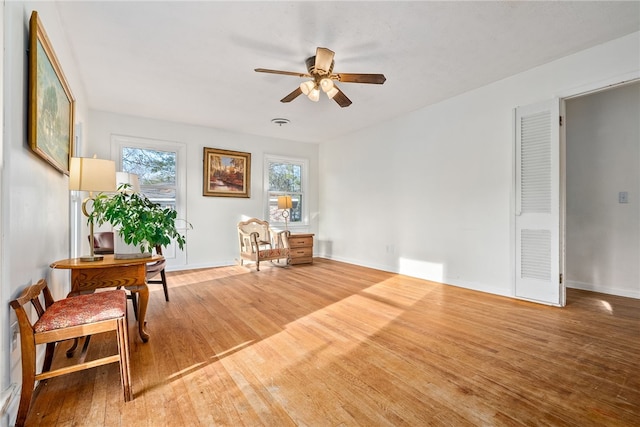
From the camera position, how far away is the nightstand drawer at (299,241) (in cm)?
565

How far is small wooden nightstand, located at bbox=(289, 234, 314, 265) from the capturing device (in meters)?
5.65

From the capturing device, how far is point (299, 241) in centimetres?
573

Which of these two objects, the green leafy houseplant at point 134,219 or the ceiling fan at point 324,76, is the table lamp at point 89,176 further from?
the ceiling fan at point 324,76

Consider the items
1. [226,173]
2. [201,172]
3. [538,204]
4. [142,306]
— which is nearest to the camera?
[142,306]

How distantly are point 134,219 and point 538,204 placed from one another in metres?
3.93

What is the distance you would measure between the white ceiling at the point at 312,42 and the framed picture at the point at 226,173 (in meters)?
1.42

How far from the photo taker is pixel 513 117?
11.3ft

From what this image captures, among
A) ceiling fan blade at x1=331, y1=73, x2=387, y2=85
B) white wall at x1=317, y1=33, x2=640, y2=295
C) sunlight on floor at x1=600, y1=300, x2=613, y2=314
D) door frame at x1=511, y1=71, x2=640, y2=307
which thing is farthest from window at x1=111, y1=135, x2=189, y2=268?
sunlight on floor at x1=600, y1=300, x2=613, y2=314

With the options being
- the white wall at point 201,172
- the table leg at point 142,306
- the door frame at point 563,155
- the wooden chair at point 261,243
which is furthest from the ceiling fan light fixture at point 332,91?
the white wall at point 201,172

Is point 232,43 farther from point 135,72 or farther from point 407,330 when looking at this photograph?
point 407,330

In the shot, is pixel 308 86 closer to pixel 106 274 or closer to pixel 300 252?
pixel 106 274

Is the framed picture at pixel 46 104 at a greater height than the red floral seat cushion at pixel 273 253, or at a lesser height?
greater

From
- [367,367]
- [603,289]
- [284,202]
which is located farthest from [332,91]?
[603,289]

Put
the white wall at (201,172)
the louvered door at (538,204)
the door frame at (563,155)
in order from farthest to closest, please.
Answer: the white wall at (201,172) < the louvered door at (538,204) < the door frame at (563,155)
